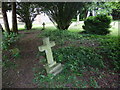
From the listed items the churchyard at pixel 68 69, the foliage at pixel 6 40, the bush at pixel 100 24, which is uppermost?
the bush at pixel 100 24

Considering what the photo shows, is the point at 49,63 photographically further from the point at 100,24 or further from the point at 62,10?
the point at 100,24

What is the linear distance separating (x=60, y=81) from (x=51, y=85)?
0.25m

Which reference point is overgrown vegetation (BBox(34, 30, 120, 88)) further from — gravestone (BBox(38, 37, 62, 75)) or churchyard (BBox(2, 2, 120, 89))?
gravestone (BBox(38, 37, 62, 75))

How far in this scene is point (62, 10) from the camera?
7590mm

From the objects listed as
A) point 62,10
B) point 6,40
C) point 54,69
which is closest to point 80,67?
point 54,69

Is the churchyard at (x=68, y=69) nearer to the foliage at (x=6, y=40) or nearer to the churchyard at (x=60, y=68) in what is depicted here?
the churchyard at (x=60, y=68)

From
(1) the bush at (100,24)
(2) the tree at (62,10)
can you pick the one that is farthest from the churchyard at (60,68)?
(2) the tree at (62,10)

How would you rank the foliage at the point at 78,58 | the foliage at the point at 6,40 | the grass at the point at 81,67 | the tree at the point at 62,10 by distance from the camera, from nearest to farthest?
the grass at the point at 81,67
the foliage at the point at 78,58
the foliage at the point at 6,40
the tree at the point at 62,10

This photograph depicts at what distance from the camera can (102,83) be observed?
7.79 feet

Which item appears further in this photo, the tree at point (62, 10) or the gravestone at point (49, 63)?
the tree at point (62, 10)

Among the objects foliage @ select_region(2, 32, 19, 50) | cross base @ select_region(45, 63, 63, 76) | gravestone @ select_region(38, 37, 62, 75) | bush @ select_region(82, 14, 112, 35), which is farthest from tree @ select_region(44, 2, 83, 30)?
cross base @ select_region(45, 63, 63, 76)

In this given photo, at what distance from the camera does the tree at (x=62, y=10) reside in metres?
7.25

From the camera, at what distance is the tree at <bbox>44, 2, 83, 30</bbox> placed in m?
7.25

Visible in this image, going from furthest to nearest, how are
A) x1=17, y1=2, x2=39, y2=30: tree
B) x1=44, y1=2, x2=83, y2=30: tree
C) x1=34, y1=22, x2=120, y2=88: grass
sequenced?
x1=17, y1=2, x2=39, y2=30: tree, x1=44, y1=2, x2=83, y2=30: tree, x1=34, y1=22, x2=120, y2=88: grass
